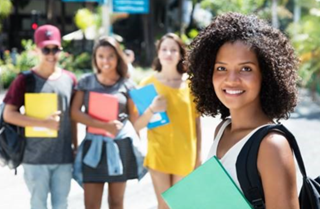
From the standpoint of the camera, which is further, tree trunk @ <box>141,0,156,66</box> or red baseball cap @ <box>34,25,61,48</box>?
tree trunk @ <box>141,0,156,66</box>

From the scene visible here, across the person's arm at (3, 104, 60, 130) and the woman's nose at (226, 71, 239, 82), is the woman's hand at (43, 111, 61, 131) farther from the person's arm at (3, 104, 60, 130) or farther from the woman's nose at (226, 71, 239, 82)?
the woman's nose at (226, 71, 239, 82)

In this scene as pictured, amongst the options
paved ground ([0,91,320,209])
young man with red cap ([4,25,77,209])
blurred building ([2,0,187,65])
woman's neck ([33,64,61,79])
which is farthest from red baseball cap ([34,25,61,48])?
blurred building ([2,0,187,65])

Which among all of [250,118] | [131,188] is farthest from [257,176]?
[131,188]

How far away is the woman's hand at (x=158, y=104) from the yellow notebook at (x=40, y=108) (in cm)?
Result: 73

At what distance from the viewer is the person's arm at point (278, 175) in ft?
5.32

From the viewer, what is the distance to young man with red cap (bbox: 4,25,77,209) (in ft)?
12.0

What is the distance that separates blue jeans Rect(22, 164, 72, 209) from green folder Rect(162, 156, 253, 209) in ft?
6.60

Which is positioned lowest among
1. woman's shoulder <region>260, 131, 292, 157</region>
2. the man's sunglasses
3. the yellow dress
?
the yellow dress

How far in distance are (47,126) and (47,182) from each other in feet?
1.39

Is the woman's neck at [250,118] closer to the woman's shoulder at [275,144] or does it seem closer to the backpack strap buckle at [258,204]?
the woman's shoulder at [275,144]

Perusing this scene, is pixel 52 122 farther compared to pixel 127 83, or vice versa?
pixel 127 83

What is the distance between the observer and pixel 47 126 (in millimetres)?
3631

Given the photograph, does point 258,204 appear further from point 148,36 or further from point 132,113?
point 148,36

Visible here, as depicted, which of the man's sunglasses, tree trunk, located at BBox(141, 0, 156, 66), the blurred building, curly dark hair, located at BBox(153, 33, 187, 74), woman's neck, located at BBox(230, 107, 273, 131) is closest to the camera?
woman's neck, located at BBox(230, 107, 273, 131)
